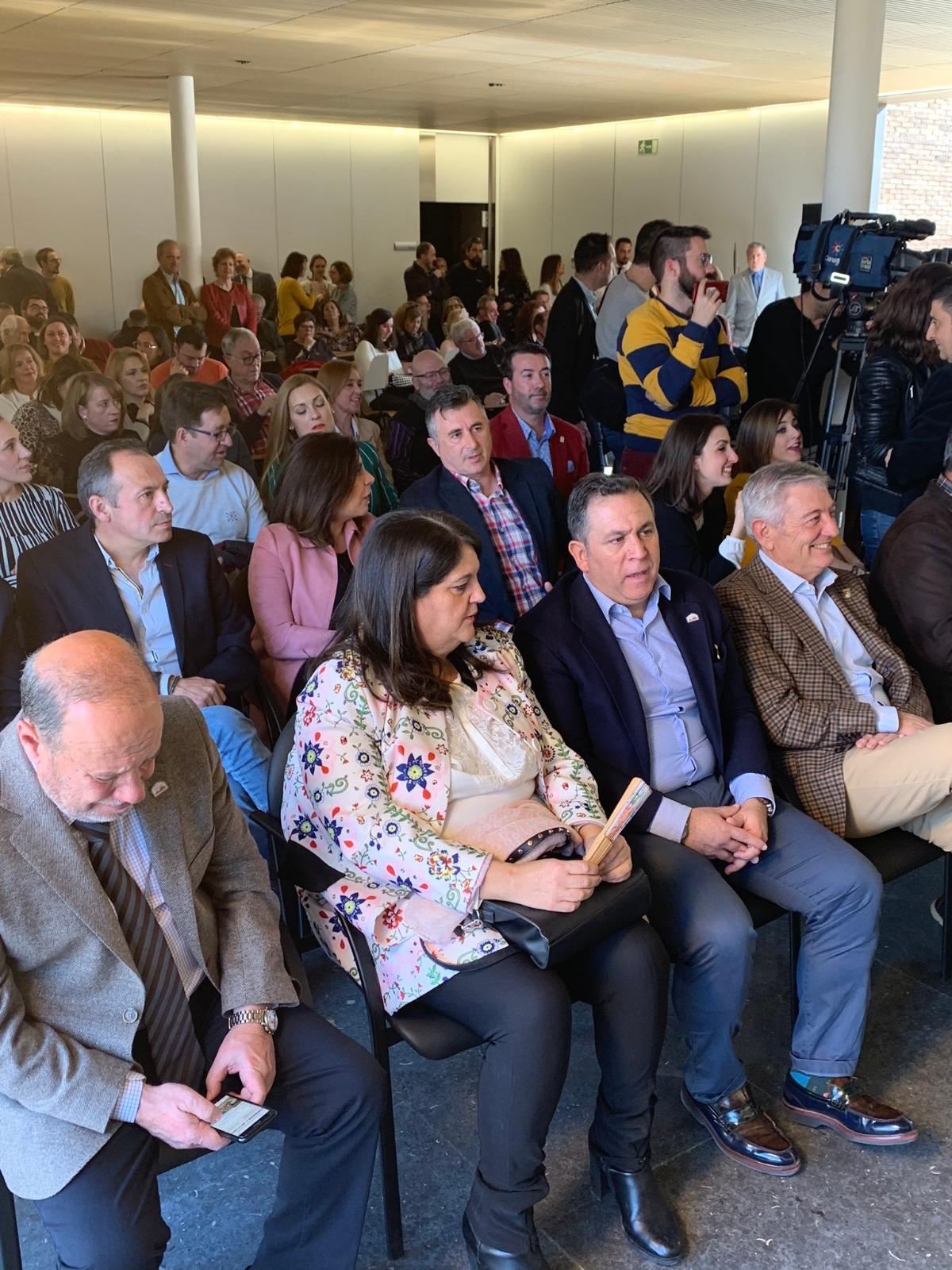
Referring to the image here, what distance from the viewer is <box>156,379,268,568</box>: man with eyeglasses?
372 centimetres

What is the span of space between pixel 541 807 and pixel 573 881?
239 mm

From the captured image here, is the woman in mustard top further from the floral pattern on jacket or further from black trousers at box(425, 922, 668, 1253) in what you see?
black trousers at box(425, 922, 668, 1253)

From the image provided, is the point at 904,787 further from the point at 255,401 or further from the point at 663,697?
the point at 255,401

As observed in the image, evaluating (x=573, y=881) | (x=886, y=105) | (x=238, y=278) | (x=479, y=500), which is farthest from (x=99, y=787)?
(x=886, y=105)

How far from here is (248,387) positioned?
19.9 feet

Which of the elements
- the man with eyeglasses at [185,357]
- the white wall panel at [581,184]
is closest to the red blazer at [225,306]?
the man with eyeglasses at [185,357]

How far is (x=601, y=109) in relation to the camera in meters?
13.1

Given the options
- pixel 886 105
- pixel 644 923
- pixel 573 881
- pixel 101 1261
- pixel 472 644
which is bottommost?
pixel 101 1261

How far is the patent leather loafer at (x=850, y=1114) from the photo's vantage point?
7.52 feet

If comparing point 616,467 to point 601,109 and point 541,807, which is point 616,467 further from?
point 601,109

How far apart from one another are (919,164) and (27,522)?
40.8 ft

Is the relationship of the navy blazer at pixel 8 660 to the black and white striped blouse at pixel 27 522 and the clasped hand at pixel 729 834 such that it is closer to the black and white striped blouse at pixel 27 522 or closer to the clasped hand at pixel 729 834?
the black and white striped blouse at pixel 27 522

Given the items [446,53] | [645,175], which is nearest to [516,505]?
[446,53]

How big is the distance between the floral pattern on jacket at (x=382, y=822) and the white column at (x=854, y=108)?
4357 mm
